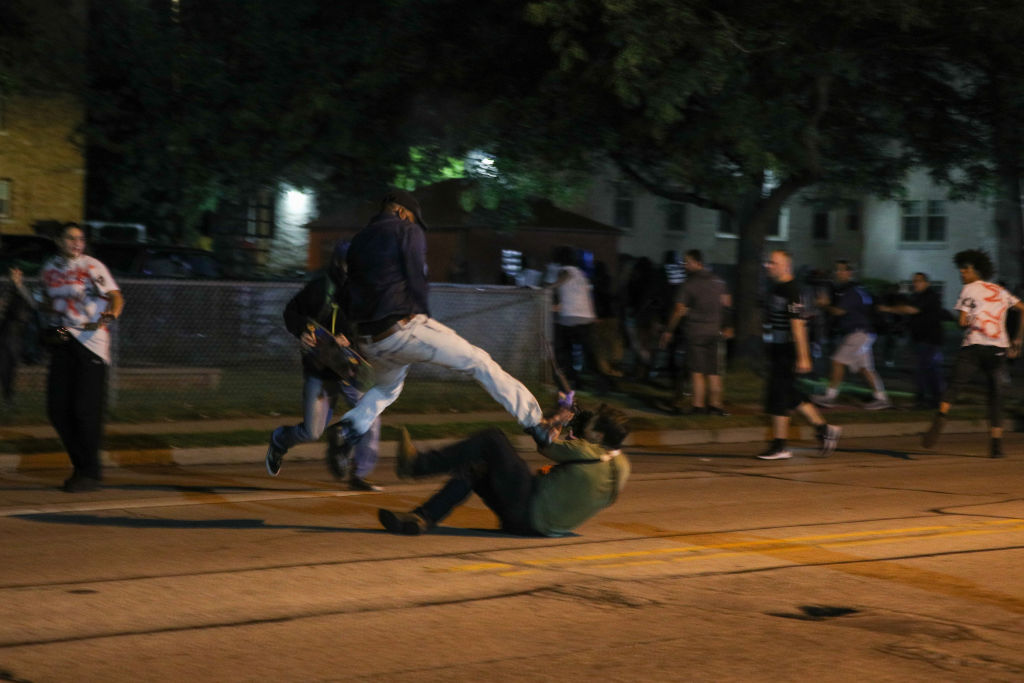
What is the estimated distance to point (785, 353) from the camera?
12.1 m

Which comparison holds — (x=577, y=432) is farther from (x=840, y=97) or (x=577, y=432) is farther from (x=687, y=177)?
(x=840, y=97)

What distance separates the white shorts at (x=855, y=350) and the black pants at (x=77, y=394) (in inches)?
423

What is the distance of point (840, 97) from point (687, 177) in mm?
3639

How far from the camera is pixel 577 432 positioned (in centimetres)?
752

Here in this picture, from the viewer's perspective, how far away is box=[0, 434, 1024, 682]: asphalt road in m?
5.21

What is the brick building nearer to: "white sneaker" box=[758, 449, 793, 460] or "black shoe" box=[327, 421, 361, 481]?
"white sneaker" box=[758, 449, 793, 460]

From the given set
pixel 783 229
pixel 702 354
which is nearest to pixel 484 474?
pixel 702 354

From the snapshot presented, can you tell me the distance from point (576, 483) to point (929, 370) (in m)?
11.6

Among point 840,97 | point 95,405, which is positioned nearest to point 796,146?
point 840,97

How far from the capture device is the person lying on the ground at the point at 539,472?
727cm

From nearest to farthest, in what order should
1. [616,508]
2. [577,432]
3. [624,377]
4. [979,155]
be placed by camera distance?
[577,432]
[616,508]
[624,377]
[979,155]

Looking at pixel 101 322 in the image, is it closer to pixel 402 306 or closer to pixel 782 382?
pixel 402 306

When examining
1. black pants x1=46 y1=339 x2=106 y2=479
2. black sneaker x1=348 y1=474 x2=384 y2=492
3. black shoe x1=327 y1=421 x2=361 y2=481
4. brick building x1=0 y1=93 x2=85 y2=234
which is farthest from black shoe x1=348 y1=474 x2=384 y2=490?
brick building x1=0 y1=93 x2=85 y2=234

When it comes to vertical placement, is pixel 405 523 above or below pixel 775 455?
below
